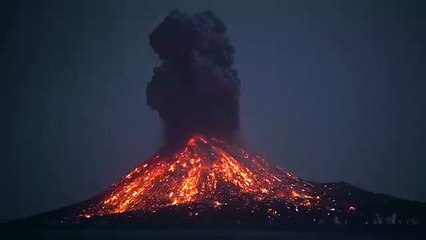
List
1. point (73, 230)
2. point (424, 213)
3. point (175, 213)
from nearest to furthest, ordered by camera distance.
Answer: point (175, 213)
point (73, 230)
point (424, 213)

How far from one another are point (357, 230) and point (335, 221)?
15.7ft

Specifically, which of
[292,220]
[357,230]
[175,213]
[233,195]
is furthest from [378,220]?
[175,213]

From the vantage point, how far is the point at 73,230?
563ft

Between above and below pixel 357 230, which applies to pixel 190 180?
above

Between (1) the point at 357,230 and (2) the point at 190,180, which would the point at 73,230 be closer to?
(2) the point at 190,180

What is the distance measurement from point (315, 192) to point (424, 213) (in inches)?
1187

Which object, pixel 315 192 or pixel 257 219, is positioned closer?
pixel 257 219

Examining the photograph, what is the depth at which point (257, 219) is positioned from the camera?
16688 centimetres

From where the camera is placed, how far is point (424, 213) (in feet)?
623

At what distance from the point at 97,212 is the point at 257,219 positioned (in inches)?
1327

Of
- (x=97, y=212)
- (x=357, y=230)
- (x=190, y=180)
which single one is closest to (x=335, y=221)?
(x=357, y=230)

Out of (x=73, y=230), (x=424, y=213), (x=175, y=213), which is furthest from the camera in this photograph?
(x=424, y=213)

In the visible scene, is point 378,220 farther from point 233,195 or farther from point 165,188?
point 165,188

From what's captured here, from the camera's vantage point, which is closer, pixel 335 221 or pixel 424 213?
pixel 335 221
